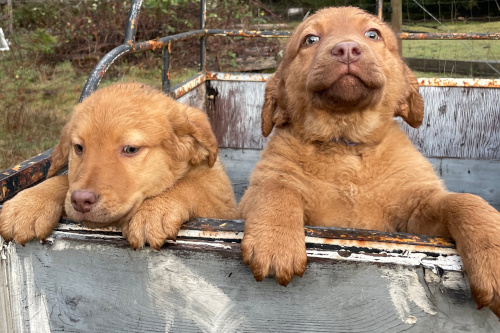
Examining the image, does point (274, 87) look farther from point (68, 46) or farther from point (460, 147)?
point (68, 46)

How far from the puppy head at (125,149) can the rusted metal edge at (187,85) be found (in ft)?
4.03

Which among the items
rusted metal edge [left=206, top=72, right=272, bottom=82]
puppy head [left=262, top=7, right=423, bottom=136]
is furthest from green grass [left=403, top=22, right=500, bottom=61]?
puppy head [left=262, top=7, right=423, bottom=136]

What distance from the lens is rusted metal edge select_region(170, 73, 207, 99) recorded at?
4.38 meters

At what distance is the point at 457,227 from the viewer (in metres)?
2.00

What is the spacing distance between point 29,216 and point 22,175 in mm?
491

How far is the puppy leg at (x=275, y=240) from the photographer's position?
73.3 inches

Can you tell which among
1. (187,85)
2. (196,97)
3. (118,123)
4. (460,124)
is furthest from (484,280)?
(196,97)

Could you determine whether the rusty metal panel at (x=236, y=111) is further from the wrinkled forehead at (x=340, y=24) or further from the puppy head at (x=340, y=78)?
the wrinkled forehead at (x=340, y=24)

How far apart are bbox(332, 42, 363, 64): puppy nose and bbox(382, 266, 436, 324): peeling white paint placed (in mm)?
1170

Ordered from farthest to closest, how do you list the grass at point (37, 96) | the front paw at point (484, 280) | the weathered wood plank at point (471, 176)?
the grass at point (37, 96) → the weathered wood plank at point (471, 176) → the front paw at point (484, 280)

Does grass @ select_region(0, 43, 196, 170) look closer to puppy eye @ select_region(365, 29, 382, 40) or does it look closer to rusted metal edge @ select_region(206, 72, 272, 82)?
rusted metal edge @ select_region(206, 72, 272, 82)

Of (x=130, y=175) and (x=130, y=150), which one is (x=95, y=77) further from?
(x=130, y=175)

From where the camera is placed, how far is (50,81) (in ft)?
39.1

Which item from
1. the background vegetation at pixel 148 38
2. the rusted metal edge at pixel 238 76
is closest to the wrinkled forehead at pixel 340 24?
the rusted metal edge at pixel 238 76
